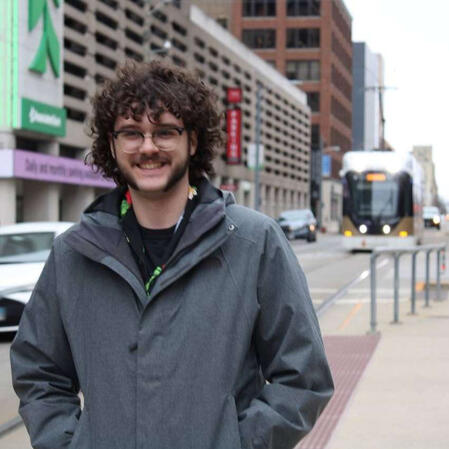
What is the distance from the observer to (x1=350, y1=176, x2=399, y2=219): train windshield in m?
30.3

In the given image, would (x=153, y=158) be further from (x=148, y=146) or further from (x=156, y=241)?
(x=156, y=241)

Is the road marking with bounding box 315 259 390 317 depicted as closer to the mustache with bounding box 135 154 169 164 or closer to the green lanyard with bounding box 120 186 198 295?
the green lanyard with bounding box 120 186 198 295

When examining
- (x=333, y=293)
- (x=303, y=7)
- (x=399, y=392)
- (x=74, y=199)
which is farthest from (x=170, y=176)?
(x=303, y=7)

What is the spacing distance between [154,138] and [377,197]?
28.3 m

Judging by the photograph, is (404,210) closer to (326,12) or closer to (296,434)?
(296,434)

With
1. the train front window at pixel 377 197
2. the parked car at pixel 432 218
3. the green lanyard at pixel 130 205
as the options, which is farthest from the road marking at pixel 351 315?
the parked car at pixel 432 218

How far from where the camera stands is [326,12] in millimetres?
96125

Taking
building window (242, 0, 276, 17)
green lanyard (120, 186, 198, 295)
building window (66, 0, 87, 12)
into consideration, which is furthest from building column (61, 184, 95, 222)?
building window (242, 0, 276, 17)

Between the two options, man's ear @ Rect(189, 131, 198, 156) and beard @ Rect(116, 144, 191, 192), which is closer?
beard @ Rect(116, 144, 191, 192)

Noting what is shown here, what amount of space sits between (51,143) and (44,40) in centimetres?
496

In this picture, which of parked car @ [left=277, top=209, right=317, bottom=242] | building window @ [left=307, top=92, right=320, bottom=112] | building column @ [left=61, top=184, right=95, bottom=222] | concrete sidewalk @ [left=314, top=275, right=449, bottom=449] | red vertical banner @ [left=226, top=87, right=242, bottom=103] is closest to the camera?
concrete sidewalk @ [left=314, top=275, right=449, bottom=449]

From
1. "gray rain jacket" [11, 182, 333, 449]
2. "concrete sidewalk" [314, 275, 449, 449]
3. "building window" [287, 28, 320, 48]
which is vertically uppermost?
"building window" [287, 28, 320, 48]

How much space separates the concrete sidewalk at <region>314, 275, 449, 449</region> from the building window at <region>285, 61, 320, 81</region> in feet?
290

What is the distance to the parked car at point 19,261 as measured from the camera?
10.5 m
